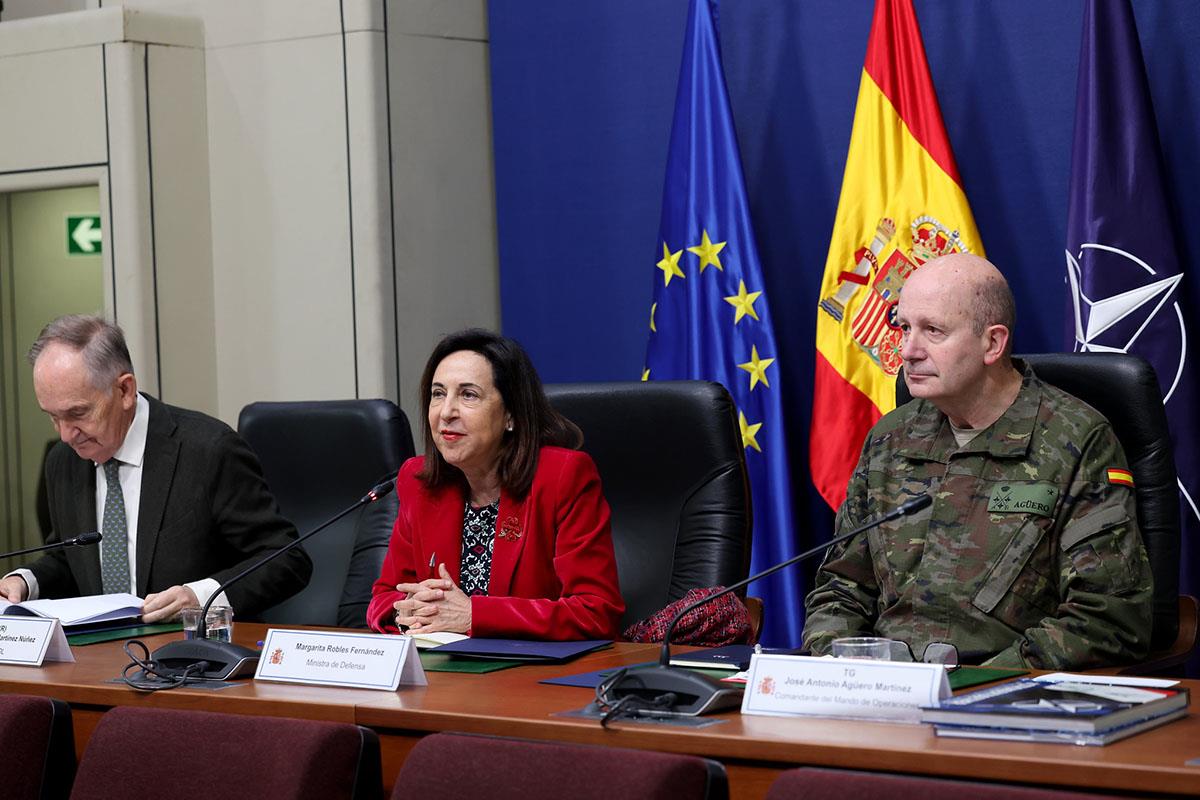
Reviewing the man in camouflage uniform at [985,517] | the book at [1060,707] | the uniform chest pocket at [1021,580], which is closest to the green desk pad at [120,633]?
the man in camouflage uniform at [985,517]

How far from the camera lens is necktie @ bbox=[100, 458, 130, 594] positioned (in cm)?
335

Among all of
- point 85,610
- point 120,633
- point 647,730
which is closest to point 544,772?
point 647,730

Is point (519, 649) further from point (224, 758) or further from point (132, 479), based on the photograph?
point (132, 479)

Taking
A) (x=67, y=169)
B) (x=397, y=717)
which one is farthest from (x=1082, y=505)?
(x=67, y=169)

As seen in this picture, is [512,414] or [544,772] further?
[512,414]

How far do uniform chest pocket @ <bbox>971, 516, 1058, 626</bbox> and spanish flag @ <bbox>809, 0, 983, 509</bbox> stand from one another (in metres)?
1.32

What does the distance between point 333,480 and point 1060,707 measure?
7.26ft

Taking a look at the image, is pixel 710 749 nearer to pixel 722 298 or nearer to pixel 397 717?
pixel 397 717

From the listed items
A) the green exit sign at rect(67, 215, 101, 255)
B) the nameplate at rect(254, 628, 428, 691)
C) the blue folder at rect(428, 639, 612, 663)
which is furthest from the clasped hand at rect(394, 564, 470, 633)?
the green exit sign at rect(67, 215, 101, 255)

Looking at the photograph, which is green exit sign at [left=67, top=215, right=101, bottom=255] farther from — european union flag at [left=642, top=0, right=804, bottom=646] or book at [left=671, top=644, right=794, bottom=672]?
book at [left=671, top=644, right=794, bottom=672]

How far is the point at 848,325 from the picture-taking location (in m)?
4.08

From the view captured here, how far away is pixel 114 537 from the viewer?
335cm

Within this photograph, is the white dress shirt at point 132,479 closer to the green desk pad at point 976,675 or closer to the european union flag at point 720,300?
the european union flag at point 720,300

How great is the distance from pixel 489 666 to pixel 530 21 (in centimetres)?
289
